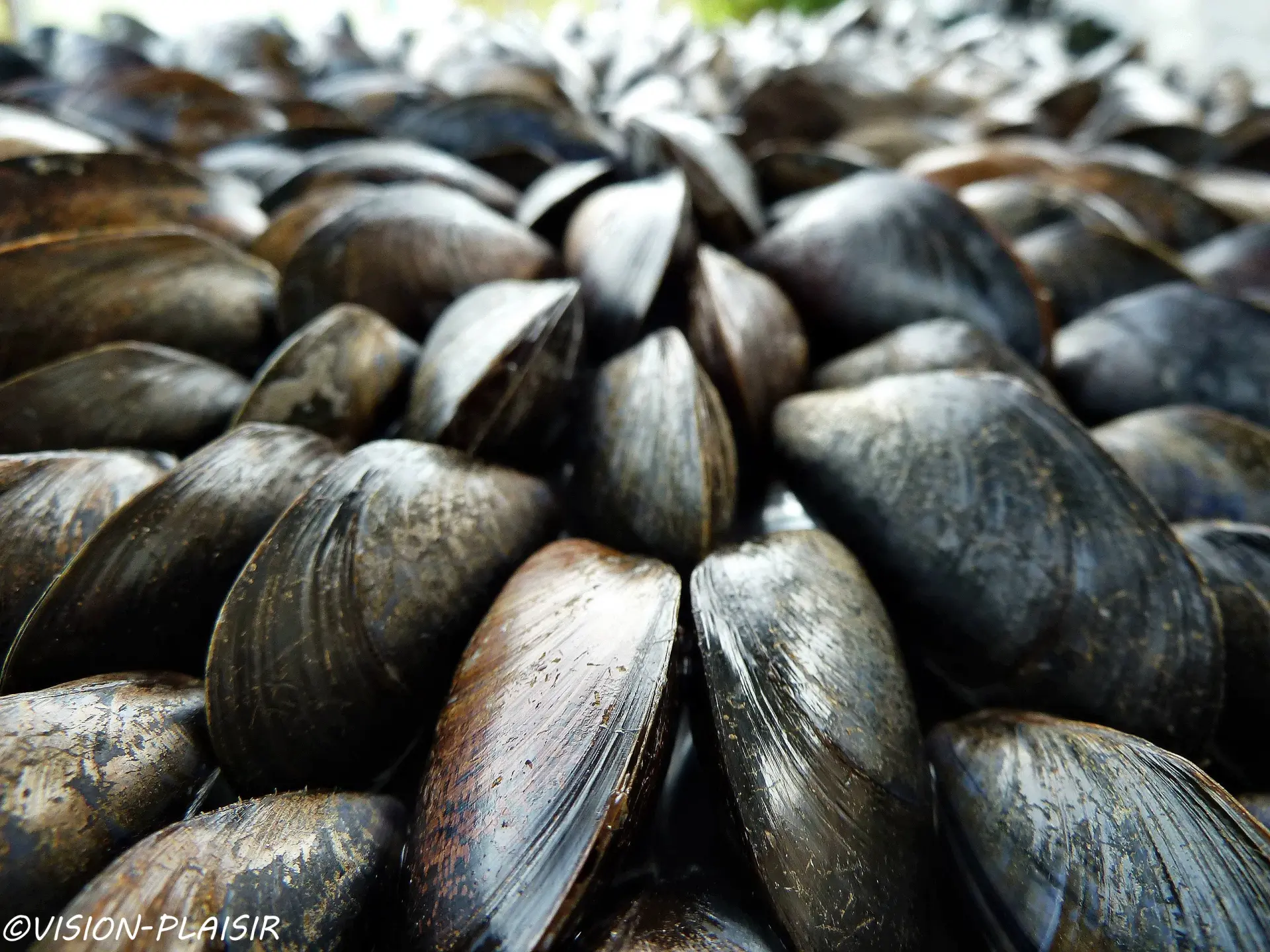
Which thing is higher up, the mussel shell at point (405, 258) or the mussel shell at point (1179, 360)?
the mussel shell at point (405, 258)

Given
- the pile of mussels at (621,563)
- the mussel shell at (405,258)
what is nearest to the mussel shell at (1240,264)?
the pile of mussels at (621,563)

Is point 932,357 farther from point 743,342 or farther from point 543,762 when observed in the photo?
point 543,762

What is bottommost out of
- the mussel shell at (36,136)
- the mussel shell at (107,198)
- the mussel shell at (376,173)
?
the mussel shell at (376,173)

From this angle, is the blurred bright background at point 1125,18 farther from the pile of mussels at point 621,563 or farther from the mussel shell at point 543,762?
the mussel shell at point 543,762

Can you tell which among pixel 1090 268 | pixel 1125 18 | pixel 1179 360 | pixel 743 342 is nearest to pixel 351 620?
pixel 743 342

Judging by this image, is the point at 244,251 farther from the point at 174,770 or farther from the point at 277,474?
the point at 174,770

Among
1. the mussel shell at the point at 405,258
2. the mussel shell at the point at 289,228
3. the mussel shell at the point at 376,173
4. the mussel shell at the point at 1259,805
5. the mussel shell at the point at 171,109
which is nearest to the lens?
the mussel shell at the point at 1259,805
